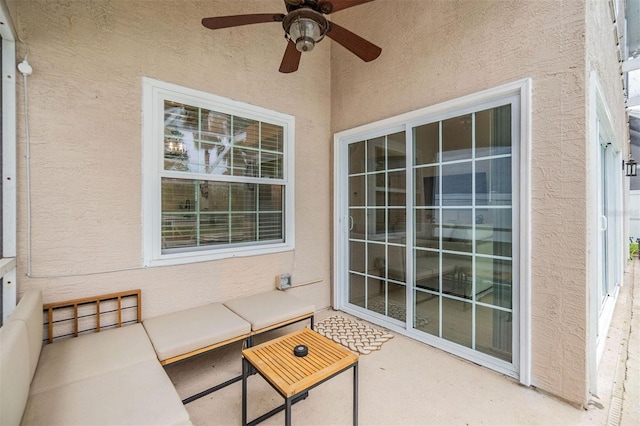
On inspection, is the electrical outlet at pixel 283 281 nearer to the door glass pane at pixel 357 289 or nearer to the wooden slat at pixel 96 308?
A: the door glass pane at pixel 357 289

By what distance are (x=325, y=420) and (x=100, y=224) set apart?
211 cm

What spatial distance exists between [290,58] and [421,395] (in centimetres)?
255

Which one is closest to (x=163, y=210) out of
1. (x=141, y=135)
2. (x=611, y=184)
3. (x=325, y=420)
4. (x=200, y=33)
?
(x=141, y=135)

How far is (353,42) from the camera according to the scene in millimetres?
1844

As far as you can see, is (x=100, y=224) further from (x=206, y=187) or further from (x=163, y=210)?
(x=206, y=187)

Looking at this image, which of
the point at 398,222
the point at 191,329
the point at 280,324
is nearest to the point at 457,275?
the point at 398,222

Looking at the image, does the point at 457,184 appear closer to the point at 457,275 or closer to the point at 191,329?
the point at 457,275

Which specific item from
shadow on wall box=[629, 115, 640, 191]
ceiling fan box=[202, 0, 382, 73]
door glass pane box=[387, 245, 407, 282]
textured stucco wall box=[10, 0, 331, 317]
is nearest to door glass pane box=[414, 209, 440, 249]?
door glass pane box=[387, 245, 407, 282]

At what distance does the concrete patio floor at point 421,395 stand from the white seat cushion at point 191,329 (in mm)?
375

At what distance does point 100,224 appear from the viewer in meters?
2.12

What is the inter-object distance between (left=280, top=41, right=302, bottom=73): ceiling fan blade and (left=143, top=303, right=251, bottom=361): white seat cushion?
199 cm

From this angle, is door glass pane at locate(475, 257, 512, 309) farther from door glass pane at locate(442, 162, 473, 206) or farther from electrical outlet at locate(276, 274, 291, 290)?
electrical outlet at locate(276, 274, 291, 290)

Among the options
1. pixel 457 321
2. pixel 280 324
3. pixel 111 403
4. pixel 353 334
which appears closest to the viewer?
pixel 111 403

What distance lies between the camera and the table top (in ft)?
4.56
